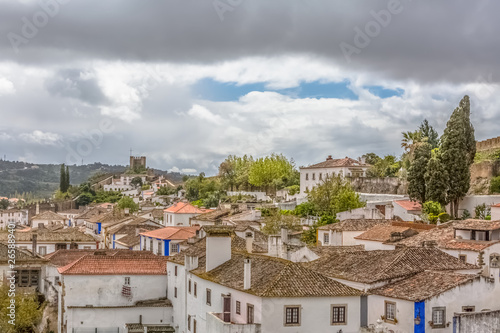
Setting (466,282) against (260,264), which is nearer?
(466,282)

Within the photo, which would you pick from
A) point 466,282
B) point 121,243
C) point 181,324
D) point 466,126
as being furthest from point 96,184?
point 466,282

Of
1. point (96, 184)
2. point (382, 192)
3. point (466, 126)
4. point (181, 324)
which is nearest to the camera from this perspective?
point (181, 324)

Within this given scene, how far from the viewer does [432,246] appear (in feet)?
115

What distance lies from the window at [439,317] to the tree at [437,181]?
29226 mm

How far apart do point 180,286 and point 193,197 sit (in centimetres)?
8230

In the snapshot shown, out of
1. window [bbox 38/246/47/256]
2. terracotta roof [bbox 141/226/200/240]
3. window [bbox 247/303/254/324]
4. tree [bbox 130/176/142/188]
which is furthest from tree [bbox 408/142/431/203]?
tree [bbox 130/176/142/188]

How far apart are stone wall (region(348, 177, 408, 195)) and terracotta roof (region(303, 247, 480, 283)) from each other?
130 feet

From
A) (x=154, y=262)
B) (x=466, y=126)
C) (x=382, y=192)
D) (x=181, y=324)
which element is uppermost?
(x=466, y=126)

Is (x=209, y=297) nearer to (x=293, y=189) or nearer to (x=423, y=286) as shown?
(x=423, y=286)

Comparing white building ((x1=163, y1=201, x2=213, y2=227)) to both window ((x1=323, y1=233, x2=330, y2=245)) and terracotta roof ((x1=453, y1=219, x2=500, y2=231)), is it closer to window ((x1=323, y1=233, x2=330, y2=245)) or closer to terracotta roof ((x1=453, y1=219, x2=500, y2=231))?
window ((x1=323, y1=233, x2=330, y2=245))

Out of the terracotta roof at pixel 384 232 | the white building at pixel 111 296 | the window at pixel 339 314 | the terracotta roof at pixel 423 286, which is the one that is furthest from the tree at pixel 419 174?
the window at pixel 339 314

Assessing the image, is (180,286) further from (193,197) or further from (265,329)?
(193,197)

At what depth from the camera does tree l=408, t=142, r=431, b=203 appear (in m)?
57.7

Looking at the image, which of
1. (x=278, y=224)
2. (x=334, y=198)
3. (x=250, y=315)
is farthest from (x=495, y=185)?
(x=250, y=315)
